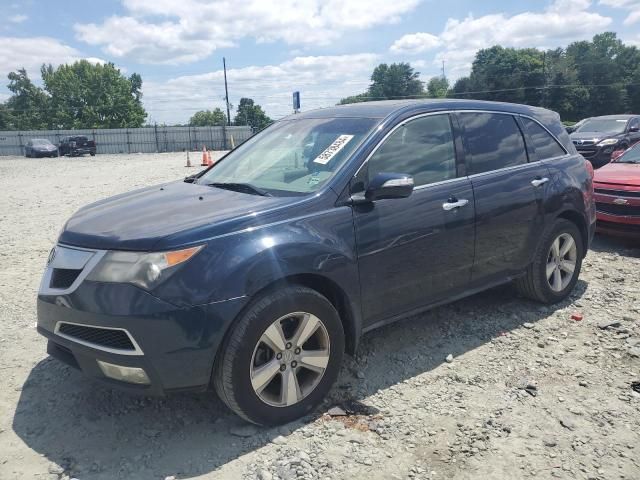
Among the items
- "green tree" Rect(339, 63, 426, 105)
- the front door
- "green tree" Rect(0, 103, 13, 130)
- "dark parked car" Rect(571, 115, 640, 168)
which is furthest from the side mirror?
"green tree" Rect(339, 63, 426, 105)

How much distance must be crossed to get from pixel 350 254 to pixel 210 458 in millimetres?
1409

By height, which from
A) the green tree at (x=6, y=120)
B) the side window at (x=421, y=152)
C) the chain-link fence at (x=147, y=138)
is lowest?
the side window at (x=421, y=152)

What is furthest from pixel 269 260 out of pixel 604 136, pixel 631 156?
pixel 604 136

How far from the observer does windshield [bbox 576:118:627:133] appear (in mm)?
15016

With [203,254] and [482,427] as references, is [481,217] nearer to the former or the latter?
[482,427]

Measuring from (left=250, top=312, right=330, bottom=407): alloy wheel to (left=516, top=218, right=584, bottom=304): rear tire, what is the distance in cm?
242

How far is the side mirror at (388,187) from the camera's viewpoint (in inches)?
130

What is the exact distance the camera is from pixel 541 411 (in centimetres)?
334

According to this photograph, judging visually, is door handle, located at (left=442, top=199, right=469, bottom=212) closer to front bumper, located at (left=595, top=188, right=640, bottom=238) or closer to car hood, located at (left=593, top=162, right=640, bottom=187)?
front bumper, located at (left=595, top=188, right=640, bottom=238)

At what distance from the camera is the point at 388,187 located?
3311 millimetres

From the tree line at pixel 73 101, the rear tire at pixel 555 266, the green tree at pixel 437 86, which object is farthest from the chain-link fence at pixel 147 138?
the green tree at pixel 437 86

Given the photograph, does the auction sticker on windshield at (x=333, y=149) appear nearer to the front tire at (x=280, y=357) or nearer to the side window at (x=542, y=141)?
the front tire at (x=280, y=357)

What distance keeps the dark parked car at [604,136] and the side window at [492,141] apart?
10.8 meters

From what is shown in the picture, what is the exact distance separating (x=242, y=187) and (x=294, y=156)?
0.45 metres
